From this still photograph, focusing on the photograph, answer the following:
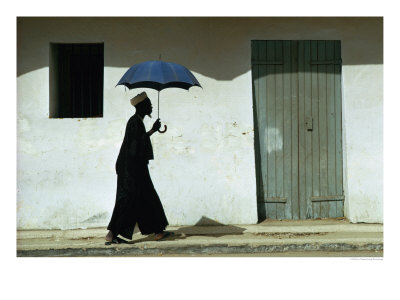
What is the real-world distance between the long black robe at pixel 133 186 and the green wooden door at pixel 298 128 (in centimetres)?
185

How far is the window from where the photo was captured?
759cm

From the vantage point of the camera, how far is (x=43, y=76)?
24.3 ft

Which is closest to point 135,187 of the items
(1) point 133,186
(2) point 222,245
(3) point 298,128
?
(1) point 133,186

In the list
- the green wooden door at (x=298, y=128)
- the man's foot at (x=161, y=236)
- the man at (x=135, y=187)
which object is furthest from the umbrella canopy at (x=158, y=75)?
the man's foot at (x=161, y=236)

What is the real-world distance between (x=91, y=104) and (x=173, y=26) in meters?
1.61

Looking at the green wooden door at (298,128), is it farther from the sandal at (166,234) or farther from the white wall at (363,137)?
the sandal at (166,234)

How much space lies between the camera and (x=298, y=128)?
24.8 feet

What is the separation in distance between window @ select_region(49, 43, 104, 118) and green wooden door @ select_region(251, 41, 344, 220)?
7.34 ft

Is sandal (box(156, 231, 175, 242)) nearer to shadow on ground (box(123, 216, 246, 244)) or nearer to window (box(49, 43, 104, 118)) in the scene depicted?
shadow on ground (box(123, 216, 246, 244))

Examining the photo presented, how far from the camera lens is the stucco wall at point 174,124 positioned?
7.38 meters

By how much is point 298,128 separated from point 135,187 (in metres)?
2.59

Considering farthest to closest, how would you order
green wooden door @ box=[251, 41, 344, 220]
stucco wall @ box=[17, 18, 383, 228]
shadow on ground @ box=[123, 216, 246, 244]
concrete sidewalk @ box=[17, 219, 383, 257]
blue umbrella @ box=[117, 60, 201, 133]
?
1. green wooden door @ box=[251, 41, 344, 220]
2. stucco wall @ box=[17, 18, 383, 228]
3. shadow on ground @ box=[123, 216, 246, 244]
4. concrete sidewalk @ box=[17, 219, 383, 257]
5. blue umbrella @ box=[117, 60, 201, 133]

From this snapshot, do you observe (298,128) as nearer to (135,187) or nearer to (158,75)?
(158,75)

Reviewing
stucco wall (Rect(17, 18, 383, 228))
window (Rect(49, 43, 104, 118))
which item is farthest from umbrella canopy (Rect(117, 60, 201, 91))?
window (Rect(49, 43, 104, 118))
